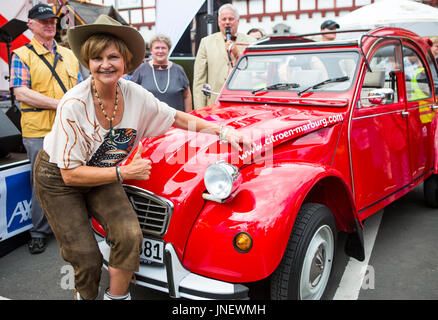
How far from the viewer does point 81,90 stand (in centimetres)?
218

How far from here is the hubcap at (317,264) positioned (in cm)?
240

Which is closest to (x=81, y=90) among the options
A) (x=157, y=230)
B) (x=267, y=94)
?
(x=157, y=230)

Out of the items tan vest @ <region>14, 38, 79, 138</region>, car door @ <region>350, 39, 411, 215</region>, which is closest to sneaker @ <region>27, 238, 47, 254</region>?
tan vest @ <region>14, 38, 79, 138</region>

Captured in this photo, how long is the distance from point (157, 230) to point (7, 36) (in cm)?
503

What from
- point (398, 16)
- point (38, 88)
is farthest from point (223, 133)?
point (398, 16)

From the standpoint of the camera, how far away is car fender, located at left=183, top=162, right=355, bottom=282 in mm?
2066

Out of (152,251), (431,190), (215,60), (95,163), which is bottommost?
(431,190)

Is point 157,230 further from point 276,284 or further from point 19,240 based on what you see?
point 19,240

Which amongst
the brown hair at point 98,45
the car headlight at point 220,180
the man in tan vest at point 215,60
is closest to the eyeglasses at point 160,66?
the man in tan vest at point 215,60

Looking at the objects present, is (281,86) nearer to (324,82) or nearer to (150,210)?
(324,82)

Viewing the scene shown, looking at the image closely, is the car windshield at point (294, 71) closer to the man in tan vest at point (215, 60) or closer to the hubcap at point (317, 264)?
the man in tan vest at point (215, 60)

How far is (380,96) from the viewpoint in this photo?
3080 mm

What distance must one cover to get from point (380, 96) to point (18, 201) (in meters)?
3.37
